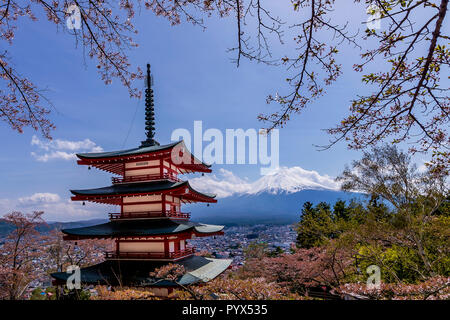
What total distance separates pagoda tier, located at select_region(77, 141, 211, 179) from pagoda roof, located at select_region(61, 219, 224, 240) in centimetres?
188

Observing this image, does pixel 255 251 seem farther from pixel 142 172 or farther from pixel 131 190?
pixel 131 190

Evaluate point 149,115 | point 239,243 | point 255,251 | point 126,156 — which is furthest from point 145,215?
point 239,243

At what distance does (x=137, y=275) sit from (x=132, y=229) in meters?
1.72

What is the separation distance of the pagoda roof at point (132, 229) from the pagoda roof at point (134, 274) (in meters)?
1.23

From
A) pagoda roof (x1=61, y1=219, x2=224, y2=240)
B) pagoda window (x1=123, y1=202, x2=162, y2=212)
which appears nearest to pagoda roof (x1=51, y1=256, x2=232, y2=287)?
pagoda roof (x1=61, y1=219, x2=224, y2=240)

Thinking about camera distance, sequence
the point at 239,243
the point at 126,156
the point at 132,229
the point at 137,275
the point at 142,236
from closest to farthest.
A: the point at 137,275
the point at 142,236
the point at 132,229
the point at 126,156
the point at 239,243

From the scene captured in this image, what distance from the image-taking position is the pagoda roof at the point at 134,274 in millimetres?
8086

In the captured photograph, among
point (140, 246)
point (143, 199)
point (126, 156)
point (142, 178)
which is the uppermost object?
point (126, 156)

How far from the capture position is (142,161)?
428 inches

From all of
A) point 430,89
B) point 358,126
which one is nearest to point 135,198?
point 358,126

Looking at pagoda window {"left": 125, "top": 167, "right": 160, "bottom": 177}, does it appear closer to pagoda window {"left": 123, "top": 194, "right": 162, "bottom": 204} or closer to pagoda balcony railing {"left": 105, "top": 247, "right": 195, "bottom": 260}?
pagoda window {"left": 123, "top": 194, "right": 162, "bottom": 204}

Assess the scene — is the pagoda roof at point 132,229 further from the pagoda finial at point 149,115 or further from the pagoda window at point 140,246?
the pagoda finial at point 149,115
